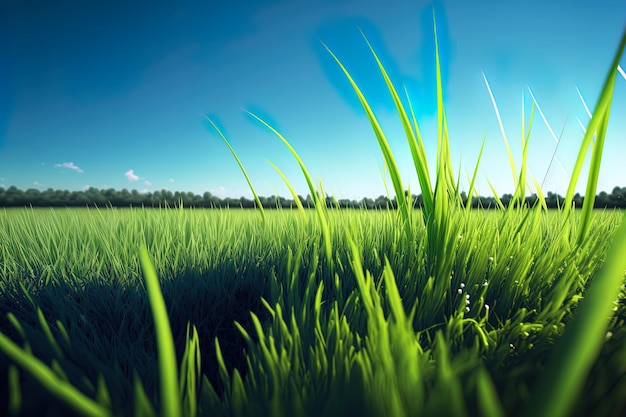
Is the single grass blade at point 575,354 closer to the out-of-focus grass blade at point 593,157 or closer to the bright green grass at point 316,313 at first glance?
the bright green grass at point 316,313

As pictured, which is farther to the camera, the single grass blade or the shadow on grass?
the shadow on grass

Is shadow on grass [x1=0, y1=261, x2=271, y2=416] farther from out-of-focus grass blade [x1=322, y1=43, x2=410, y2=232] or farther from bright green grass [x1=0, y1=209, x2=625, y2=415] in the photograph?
out-of-focus grass blade [x1=322, y1=43, x2=410, y2=232]

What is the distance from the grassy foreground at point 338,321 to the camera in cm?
35

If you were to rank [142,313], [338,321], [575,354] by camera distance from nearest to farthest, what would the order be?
1. [575,354]
2. [338,321]
3. [142,313]

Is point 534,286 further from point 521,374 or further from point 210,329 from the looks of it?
point 210,329

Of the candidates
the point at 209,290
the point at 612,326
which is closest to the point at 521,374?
the point at 612,326

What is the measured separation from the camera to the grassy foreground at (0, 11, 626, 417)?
0.35 metres

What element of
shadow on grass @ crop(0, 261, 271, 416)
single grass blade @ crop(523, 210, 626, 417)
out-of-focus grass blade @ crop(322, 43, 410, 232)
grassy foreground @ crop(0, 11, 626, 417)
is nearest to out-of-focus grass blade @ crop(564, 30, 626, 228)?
grassy foreground @ crop(0, 11, 626, 417)

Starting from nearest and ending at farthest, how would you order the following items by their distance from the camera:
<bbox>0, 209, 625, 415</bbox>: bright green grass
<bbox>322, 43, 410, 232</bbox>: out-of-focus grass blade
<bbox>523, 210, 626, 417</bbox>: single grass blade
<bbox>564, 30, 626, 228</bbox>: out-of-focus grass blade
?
<bbox>523, 210, 626, 417</bbox>: single grass blade → <bbox>0, 209, 625, 415</bbox>: bright green grass → <bbox>564, 30, 626, 228</bbox>: out-of-focus grass blade → <bbox>322, 43, 410, 232</bbox>: out-of-focus grass blade

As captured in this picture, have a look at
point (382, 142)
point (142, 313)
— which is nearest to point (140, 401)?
point (142, 313)

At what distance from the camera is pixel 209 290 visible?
3.44 feet

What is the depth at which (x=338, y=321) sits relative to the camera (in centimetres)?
57

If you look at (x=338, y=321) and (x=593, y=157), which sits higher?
(x=593, y=157)

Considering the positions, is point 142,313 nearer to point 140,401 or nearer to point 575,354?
point 140,401
